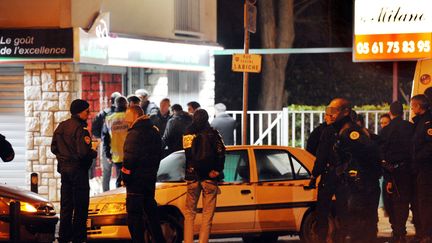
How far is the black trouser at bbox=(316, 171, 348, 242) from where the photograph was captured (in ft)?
39.6

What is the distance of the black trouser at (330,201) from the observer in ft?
39.6

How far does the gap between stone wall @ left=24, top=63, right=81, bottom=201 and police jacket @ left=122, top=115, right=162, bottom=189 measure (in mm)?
4648

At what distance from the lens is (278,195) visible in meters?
13.9

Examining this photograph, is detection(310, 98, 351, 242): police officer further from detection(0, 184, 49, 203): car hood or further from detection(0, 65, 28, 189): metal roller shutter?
detection(0, 65, 28, 189): metal roller shutter

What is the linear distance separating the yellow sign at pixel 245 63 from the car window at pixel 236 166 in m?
2.89

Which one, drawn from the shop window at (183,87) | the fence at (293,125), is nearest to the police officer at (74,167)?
the fence at (293,125)

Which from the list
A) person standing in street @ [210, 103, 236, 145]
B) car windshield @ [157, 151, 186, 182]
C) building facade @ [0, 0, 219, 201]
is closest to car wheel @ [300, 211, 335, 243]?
car windshield @ [157, 151, 186, 182]

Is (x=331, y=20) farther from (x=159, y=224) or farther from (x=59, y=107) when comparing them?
(x=159, y=224)

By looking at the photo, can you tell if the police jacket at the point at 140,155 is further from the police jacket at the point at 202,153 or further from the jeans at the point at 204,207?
the jeans at the point at 204,207

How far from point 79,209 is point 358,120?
4065 millimetres

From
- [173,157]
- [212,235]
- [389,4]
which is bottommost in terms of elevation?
[212,235]

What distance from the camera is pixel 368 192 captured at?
12.0 metres

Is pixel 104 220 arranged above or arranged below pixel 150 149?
below

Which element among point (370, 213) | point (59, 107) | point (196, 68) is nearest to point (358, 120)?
point (370, 213)
